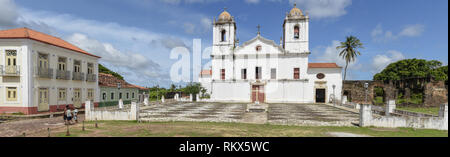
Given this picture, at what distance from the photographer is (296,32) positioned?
30.0 m

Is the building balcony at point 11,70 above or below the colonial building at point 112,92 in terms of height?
above

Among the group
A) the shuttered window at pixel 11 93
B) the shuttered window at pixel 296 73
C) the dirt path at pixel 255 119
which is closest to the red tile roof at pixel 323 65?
the shuttered window at pixel 296 73

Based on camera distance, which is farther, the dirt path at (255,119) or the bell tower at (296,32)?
the bell tower at (296,32)

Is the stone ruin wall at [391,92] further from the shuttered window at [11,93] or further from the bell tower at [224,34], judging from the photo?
the shuttered window at [11,93]

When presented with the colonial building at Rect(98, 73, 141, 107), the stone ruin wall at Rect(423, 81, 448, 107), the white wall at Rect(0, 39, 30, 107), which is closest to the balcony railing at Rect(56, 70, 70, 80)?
the white wall at Rect(0, 39, 30, 107)

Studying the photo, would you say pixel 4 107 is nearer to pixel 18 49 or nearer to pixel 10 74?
pixel 10 74

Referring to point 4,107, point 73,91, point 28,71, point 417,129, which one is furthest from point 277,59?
point 4,107

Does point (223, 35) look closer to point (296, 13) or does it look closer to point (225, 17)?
point (225, 17)

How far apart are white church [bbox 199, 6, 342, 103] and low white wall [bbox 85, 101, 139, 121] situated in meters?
18.5

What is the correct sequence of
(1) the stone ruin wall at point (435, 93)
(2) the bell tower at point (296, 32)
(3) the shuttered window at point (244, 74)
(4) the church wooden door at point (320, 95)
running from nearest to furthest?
(1) the stone ruin wall at point (435, 93) → (2) the bell tower at point (296, 32) → (4) the church wooden door at point (320, 95) → (3) the shuttered window at point (244, 74)

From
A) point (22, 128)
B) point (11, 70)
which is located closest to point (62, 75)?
point (11, 70)

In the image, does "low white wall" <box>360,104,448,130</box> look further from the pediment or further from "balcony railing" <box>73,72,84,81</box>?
"balcony railing" <box>73,72,84,81</box>

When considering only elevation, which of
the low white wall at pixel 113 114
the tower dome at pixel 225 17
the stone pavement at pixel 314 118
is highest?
the tower dome at pixel 225 17

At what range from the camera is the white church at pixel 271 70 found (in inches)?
1141
